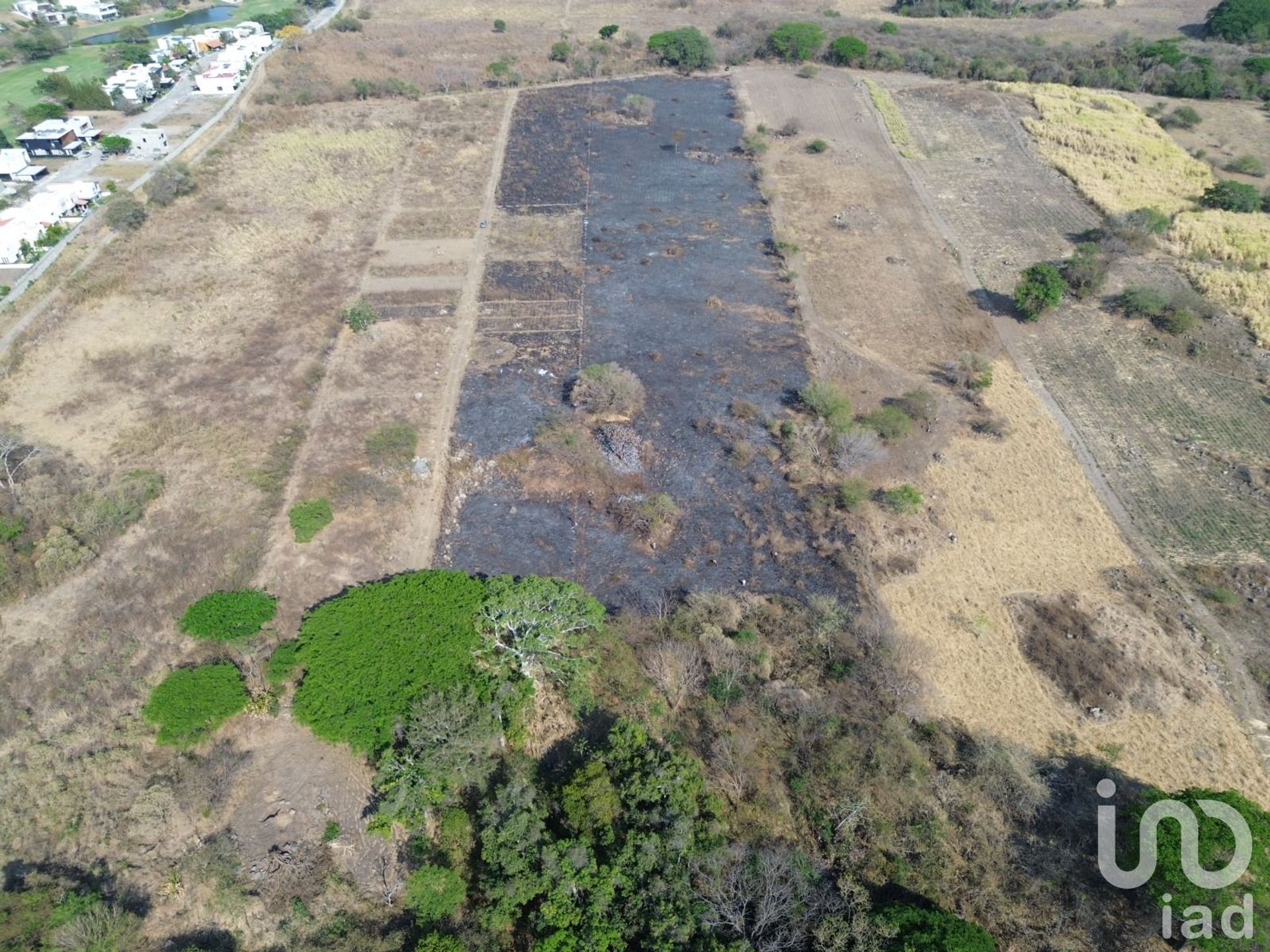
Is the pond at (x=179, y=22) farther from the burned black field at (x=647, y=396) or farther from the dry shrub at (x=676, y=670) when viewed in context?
the dry shrub at (x=676, y=670)

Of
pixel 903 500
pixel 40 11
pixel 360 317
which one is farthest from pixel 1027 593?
pixel 40 11

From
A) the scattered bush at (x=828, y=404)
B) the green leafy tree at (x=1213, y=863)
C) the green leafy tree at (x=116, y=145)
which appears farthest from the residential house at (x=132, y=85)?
the green leafy tree at (x=1213, y=863)

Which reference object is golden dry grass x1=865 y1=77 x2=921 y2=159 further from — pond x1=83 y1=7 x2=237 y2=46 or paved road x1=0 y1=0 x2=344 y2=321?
pond x1=83 y1=7 x2=237 y2=46

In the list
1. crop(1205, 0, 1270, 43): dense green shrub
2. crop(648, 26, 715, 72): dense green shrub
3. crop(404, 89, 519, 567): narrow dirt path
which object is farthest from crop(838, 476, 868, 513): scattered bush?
crop(1205, 0, 1270, 43): dense green shrub

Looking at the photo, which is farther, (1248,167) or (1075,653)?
(1248,167)

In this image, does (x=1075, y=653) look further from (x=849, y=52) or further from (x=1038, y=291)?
(x=849, y=52)

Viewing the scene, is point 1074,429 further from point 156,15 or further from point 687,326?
point 156,15
